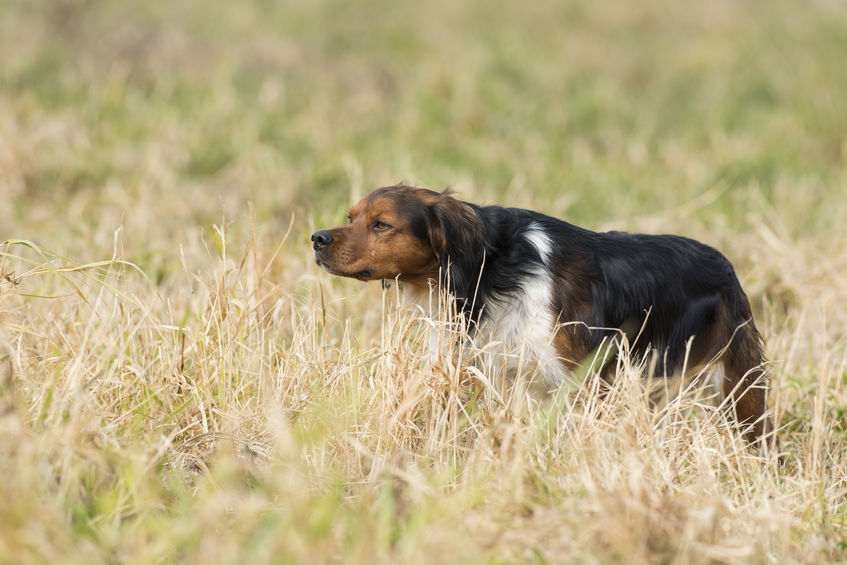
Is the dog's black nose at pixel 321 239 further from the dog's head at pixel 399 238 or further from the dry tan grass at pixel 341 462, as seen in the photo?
the dry tan grass at pixel 341 462

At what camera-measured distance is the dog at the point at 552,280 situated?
333 cm

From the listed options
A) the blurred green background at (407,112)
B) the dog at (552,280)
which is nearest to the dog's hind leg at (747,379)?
the dog at (552,280)

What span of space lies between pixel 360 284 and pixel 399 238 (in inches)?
38.2

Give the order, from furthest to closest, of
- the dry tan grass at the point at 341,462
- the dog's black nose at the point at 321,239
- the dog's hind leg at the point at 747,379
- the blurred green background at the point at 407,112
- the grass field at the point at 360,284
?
the blurred green background at the point at 407,112 < the dog's hind leg at the point at 747,379 < the dog's black nose at the point at 321,239 < the grass field at the point at 360,284 < the dry tan grass at the point at 341,462

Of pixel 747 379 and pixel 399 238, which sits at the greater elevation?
pixel 399 238

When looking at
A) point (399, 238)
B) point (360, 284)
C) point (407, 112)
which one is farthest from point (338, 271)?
point (407, 112)

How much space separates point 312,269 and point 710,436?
1912 mm

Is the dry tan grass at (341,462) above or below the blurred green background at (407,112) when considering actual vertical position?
below

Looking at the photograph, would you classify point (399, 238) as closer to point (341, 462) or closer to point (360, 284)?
point (341, 462)

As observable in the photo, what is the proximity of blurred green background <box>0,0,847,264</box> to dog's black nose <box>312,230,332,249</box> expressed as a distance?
3.42 feet

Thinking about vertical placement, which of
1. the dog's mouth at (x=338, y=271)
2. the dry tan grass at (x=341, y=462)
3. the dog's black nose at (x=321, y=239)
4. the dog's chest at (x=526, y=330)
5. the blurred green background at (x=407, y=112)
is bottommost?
the dry tan grass at (x=341, y=462)

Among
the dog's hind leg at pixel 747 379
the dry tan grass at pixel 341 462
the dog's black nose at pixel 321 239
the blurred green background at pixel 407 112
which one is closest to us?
the dry tan grass at pixel 341 462

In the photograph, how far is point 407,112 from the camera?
29.2 feet

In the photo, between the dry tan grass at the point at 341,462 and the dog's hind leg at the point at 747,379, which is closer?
the dry tan grass at the point at 341,462
